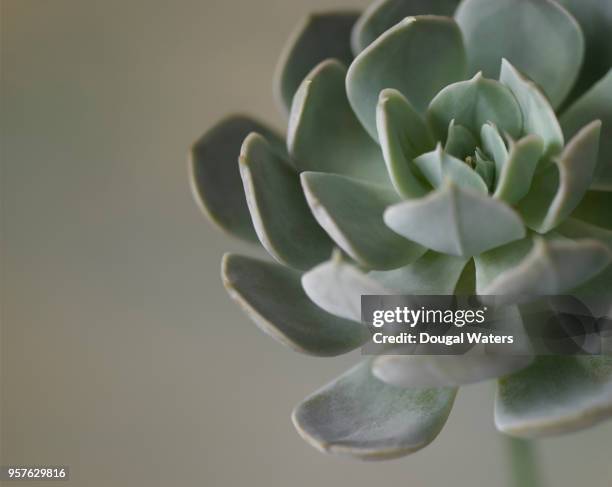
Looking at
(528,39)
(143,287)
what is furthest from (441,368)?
(143,287)

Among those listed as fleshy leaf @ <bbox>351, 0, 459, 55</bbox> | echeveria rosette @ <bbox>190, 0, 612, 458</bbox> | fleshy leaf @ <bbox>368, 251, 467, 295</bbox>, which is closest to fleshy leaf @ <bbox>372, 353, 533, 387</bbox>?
echeveria rosette @ <bbox>190, 0, 612, 458</bbox>

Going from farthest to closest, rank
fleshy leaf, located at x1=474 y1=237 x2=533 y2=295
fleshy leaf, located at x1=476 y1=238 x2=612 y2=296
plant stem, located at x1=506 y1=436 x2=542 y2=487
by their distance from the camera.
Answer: plant stem, located at x1=506 y1=436 x2=542 y2=487 < fleshy leaf, located at x1=474 y1=237 x2=533 y2=295 < fleshy leaf, located at x1=476 y1=238 x2=612 y2=296

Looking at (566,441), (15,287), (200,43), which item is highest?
(200,43)

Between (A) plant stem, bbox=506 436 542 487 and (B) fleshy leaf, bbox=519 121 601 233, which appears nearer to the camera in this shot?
(B) fleshy leaf, bbox=519 121 601 233

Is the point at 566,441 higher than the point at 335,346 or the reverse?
the reverse

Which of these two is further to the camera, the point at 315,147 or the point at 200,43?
the point at 200,43

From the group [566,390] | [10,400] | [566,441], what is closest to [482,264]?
[566,390]

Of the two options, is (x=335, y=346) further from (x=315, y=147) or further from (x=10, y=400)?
(x=10, y=400)

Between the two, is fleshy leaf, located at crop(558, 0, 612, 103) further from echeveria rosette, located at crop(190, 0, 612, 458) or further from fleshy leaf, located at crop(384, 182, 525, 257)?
fleshy leaf, located at crop(384, 182, 525, 257)
